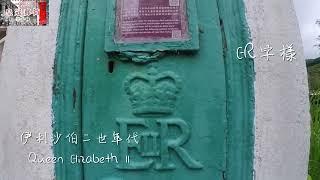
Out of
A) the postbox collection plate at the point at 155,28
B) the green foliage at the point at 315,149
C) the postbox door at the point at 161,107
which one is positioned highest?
the postbox collection plate at the point at 155,28

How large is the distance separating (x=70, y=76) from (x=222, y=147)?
27.4 inches

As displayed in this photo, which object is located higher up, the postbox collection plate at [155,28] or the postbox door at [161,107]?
the postbox collection plate at [155,28]

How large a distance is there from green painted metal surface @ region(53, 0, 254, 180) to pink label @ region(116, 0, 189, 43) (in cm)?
5

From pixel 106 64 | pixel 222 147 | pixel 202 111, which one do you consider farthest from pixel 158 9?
pixel 222 147

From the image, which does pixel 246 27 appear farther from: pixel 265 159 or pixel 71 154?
pixel 71 154

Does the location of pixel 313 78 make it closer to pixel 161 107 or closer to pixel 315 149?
pixel 315 149

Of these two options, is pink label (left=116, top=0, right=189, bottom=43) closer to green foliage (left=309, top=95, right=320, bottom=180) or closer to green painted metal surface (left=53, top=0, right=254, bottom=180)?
green painted metal surface (left=53, top=0, right=254, bottom=180)

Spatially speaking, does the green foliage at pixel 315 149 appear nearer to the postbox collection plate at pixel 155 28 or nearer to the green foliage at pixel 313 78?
the green foliage at pixel 313 78

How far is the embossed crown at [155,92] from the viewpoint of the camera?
221 cm

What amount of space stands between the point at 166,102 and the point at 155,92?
60mm

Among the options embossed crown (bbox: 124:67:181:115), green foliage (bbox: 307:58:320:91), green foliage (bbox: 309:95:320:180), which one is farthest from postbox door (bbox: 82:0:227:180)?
green foliage (bbox: 307:58:320:91)

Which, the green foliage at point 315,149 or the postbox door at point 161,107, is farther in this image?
the green foliage at point 315,149

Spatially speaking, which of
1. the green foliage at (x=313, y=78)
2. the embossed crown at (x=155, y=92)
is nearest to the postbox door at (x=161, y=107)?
the embossed crown at (x=155, y=92)

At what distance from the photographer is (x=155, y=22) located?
2215 mm
